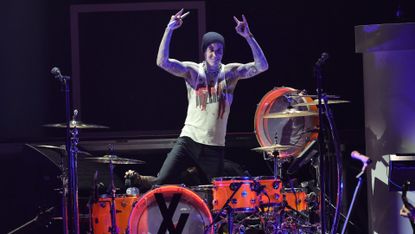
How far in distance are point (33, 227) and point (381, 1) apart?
5.43m

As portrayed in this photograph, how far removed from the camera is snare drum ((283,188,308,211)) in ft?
27.9

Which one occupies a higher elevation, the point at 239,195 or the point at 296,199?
the point at 239,195

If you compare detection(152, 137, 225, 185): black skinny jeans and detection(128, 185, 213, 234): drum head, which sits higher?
detection(152, 137, 225, 185): black skinny jeans

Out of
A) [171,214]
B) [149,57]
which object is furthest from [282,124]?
[149,57]

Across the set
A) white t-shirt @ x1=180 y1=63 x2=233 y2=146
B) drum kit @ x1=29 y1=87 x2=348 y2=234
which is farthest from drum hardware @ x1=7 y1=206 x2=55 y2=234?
white t-shirt @ x1=180 y1=63 x2=233 y2=146

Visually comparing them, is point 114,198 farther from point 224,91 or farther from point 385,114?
point 385,114

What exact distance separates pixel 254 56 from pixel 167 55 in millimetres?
976

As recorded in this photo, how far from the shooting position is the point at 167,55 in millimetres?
8266

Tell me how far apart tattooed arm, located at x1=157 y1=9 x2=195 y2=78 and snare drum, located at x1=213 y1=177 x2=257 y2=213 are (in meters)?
1.37

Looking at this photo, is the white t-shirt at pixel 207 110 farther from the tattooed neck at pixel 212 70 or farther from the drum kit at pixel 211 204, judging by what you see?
the drum kit at pixel 211 204

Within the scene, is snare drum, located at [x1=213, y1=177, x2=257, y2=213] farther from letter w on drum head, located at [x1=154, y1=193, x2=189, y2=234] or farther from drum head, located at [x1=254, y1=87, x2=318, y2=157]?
drum head, located at [x1=254, y1=87, x2=318, y2=157]

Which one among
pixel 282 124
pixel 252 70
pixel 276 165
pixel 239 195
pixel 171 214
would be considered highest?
pixel 252 70

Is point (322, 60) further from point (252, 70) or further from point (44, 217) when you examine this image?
point (44, 217)

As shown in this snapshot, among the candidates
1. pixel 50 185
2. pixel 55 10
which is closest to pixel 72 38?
pixel 55 10
